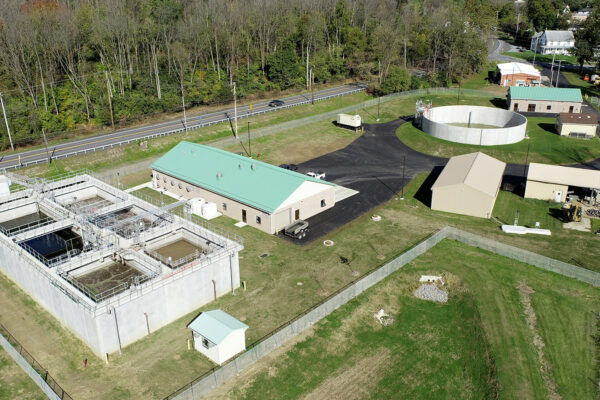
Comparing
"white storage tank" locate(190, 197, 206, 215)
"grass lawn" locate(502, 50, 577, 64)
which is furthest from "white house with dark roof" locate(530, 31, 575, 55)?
"white storage tank" locate(190, 197, 206, 215)

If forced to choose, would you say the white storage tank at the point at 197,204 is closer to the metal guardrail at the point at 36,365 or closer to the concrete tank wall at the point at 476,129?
the metal guardrail at the point at 36,365

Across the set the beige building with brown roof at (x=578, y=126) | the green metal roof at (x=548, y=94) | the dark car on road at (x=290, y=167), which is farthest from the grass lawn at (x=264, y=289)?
the green metal roof at (x=548, y=94)

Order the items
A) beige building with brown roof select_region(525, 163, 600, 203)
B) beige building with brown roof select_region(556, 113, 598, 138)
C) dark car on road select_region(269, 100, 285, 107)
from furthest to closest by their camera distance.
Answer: dark car on road select_region(269, 100, 285, 107) → beige building with brown roof select_region(556, 113, 598, 138) → beige building with brown roof select_region(525, 163, 600, 203)

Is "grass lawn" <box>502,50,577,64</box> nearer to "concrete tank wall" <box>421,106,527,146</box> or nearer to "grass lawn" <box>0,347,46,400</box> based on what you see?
"concrete tank wall" <box>421,106,527,146</box>

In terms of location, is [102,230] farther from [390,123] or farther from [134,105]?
[390,123]

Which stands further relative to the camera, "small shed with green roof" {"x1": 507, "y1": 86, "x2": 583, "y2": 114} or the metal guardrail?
"small shed with green roof" {"x1": 507, "y1": 86, "x2": 583, "y2": 114}

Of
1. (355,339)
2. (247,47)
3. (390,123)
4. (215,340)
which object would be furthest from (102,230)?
(247,47)
